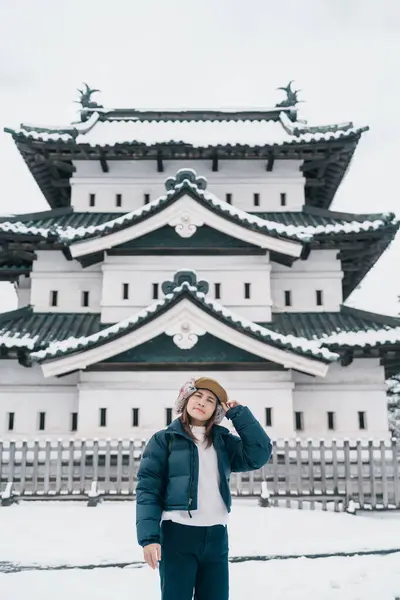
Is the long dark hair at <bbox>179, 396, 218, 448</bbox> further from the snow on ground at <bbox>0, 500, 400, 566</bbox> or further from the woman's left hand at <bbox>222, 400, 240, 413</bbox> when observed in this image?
the snow on ground at <bbox>0, 500, 400, 566</bbox>

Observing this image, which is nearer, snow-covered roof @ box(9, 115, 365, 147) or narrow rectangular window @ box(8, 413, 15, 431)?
narrow rectangular window @ box(8, 413, 15, 431)

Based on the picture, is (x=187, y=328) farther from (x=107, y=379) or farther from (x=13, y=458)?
(x=13, y=458)

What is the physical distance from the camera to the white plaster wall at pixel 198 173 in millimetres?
17719

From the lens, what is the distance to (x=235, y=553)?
268 inches

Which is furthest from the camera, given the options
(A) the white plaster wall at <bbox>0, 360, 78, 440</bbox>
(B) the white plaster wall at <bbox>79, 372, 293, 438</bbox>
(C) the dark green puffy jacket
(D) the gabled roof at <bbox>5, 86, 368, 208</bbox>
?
(D) the gabled roof at <bbox>5, 86, 368, 208</bbox>

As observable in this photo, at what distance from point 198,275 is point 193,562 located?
12272 millimetres

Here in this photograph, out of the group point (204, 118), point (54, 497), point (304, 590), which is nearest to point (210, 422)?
point (304, 590)

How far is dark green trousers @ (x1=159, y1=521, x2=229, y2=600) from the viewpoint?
3.50 m

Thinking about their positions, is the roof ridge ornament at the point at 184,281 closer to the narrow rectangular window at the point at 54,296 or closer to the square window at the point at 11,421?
the narrow rectangular window at the point at 54,296

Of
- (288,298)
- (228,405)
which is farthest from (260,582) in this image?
(288,298)

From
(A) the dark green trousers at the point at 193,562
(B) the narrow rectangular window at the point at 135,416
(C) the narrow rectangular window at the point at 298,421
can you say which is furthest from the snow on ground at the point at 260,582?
(C) the narrow rectangular window at the point at 298,421

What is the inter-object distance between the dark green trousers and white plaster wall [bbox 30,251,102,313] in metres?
12.8

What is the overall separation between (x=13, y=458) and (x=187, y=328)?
479 cm

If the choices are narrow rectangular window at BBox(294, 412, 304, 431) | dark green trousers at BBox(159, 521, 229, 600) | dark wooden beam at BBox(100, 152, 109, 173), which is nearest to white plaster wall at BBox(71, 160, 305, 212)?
dark wooden beam at BBox(100, 152, 109, 173)
